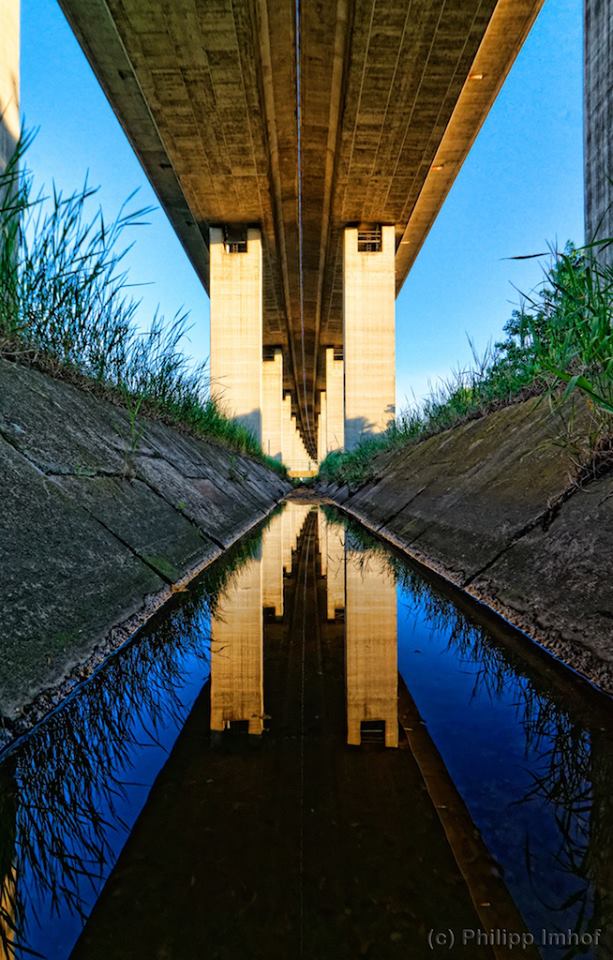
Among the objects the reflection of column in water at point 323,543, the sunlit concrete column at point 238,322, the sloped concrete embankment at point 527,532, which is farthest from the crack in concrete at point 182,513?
the sunlit concrete column at point 238,322

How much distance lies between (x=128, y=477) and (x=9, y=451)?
81cm

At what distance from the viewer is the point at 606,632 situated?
1.10m

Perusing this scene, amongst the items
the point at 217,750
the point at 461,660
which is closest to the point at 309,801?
the point at 217,750

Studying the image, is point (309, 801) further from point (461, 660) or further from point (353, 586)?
point (353, 586)

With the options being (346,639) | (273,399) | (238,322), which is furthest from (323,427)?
(346,639)

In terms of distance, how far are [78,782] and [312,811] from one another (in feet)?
1.12

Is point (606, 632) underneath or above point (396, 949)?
above

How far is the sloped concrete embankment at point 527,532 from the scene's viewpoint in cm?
121

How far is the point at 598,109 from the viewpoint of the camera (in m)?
7.98

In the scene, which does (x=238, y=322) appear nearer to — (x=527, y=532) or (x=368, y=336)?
(x=368, y=336)

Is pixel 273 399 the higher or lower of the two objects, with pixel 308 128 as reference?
lower

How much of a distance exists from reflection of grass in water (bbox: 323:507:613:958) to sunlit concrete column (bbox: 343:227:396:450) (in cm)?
1134

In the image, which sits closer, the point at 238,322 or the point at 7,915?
the point at 7,915

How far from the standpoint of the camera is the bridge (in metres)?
7.59
